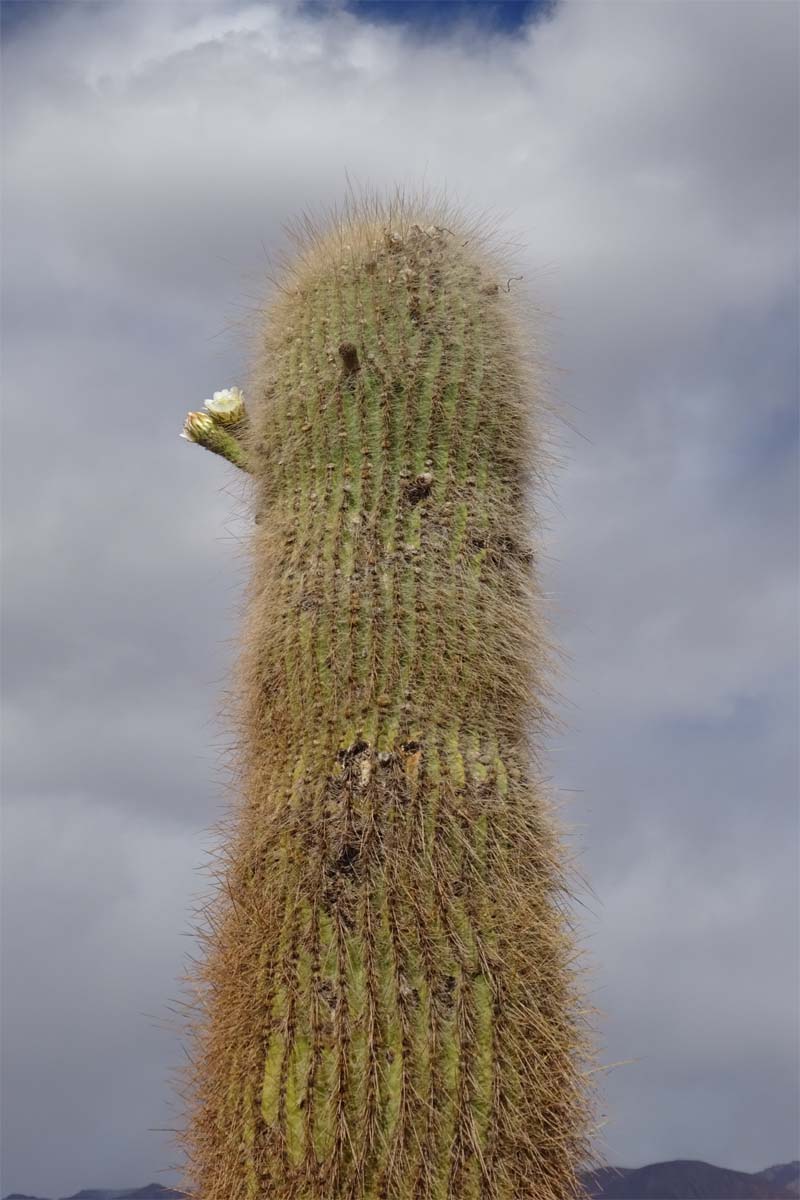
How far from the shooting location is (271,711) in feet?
19.1

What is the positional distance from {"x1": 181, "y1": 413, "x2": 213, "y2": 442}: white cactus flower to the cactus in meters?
0.42

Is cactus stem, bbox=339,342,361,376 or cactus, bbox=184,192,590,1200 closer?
cactus, bbox=184,192,590,1200

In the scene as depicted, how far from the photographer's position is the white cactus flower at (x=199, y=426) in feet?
22.9

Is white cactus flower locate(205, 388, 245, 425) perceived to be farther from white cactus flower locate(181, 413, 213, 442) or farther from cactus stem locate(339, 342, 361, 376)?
cactus stem locate(339, 342, 361, 376)

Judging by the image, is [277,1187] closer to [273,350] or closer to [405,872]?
[405,872]

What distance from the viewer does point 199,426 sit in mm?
6977

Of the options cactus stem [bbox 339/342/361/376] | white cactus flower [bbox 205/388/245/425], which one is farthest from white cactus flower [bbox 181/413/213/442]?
cactus stem [bbox 339/342/361/376]

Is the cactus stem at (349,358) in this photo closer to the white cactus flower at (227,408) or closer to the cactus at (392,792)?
the cactus at (392,792)

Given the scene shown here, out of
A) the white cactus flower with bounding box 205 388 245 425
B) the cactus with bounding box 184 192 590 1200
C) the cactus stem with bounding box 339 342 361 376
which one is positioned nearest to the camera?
the cactus with bounding box 184 192 590 1200

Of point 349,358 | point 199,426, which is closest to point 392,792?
point 349,358

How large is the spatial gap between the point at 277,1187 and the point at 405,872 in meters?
1.25

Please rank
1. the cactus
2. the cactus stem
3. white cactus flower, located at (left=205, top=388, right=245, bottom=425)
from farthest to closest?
white cactus flower, located at (left=205, top=388, right=245, bottom=425), the cactus stem, the cactus

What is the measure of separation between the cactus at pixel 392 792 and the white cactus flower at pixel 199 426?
423 mm

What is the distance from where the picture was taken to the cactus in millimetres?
5062
